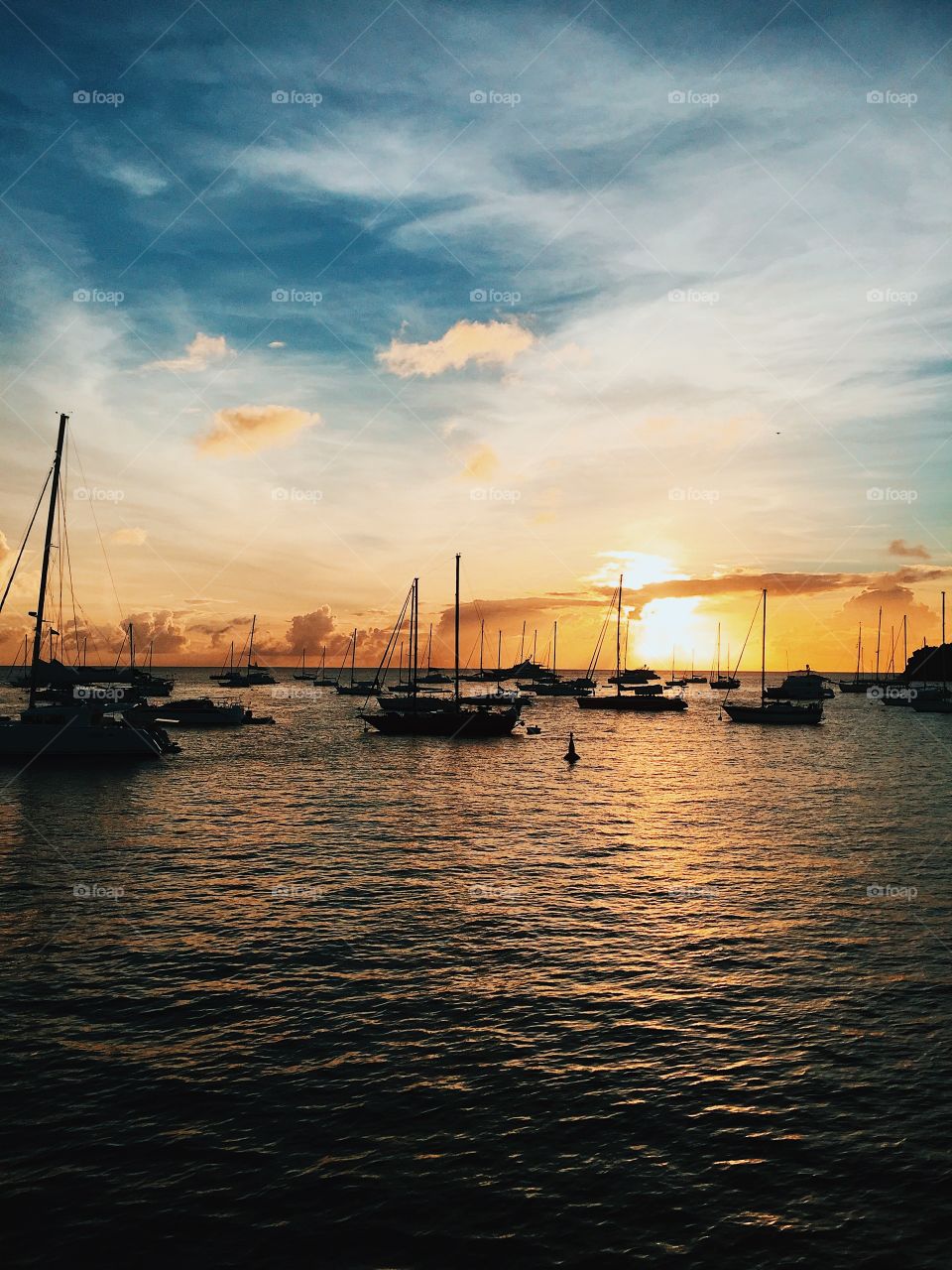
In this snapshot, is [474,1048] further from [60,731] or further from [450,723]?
[450,723]

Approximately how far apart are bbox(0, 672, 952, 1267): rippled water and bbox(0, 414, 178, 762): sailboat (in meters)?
22.0

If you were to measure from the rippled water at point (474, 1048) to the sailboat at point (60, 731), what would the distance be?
72.2ft

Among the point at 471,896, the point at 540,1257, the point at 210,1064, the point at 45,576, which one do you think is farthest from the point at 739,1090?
the point at 45,576

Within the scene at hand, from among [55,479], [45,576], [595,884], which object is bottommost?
[595,884]

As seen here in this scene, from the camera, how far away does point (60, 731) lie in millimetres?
57812

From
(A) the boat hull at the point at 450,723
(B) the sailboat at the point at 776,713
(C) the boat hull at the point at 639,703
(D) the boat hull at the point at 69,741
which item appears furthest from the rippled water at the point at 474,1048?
(C) the boat hull at the point at 639,703

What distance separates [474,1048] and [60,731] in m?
50.3

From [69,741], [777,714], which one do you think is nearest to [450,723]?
[69,741]

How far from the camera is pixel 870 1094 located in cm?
1468

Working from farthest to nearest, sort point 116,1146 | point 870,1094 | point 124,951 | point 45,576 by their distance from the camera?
point 45,576 → point 124,951 → point 870,1094 → point 116,1146

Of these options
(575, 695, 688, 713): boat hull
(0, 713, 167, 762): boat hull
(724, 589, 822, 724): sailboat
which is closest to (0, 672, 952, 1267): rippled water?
(0, 713, 167, 762): boat hull

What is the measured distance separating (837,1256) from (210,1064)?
1060cm

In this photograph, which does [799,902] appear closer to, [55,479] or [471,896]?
[471,896]

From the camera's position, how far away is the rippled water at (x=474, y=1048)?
11.3 m
